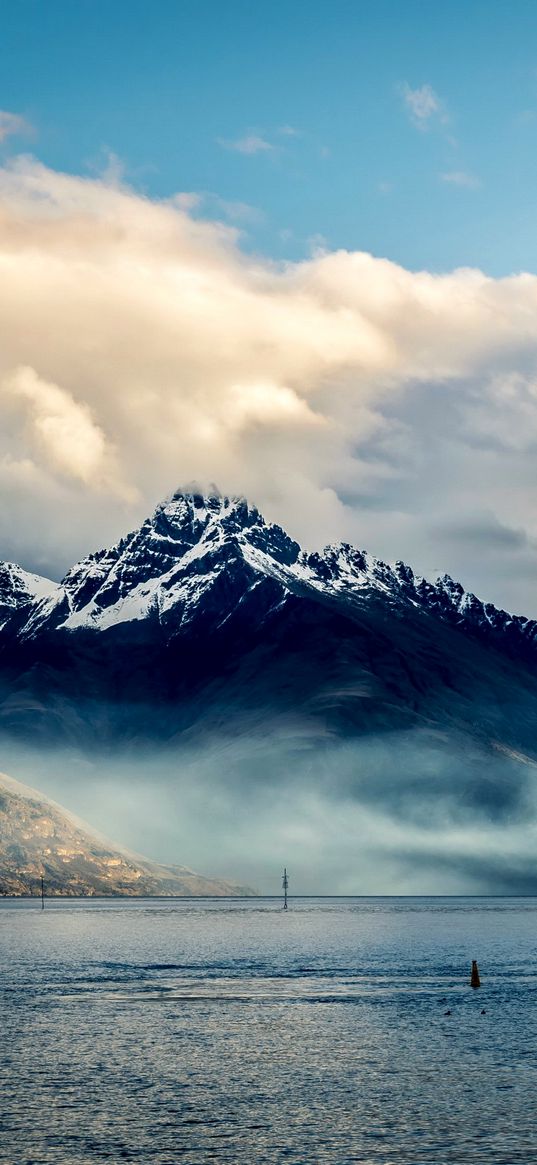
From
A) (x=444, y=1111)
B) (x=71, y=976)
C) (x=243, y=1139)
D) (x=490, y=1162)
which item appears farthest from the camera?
(x=71, y=976)

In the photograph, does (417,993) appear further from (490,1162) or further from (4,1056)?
(490,1162)

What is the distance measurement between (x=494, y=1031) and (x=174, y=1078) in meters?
42.2

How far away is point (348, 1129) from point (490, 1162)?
460 inches

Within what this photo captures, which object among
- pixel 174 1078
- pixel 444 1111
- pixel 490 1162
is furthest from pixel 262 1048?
pixel 490 1162

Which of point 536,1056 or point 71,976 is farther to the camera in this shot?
point 71,976

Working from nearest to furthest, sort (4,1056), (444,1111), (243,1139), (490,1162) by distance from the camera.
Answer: (490,1162) < (243,1139) < (444,1111) < (4,1056)

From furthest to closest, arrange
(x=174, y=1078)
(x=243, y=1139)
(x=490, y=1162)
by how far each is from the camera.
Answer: (x=174, y=1078) < (x=243, y=1139) < (x=490, y=1162)

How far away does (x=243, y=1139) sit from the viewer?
74625 millimetres

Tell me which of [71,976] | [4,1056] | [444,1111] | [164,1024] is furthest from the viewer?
[71,976]

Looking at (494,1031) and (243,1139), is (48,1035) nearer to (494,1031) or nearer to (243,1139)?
(494,1031)

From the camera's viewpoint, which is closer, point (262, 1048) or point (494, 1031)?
point (262, 1048)

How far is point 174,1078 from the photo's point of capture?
3866 inches

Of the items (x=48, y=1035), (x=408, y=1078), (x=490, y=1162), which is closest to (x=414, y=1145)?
(x=490, y=1162)

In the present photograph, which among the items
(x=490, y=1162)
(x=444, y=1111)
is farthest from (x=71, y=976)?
(x=490, y=1162)
